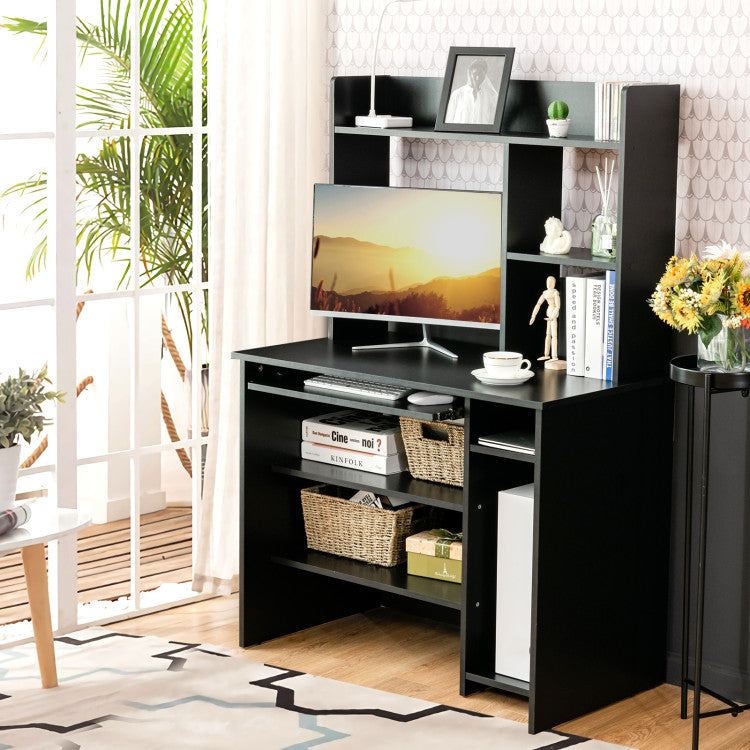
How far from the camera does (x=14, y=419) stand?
341 cm

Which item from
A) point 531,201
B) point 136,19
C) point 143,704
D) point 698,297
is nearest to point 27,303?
point 136,19

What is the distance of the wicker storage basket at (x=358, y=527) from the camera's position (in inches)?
152

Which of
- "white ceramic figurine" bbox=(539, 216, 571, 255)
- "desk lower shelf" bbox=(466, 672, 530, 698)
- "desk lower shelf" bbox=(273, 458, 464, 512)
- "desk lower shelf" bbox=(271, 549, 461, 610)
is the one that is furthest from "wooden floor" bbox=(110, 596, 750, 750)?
"white ceramic figurine" bbox=(539, 216, 571, 255)

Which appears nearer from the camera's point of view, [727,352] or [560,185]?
[727,352]

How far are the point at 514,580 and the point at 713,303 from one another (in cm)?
87

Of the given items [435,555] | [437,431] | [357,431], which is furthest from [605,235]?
[435,555]

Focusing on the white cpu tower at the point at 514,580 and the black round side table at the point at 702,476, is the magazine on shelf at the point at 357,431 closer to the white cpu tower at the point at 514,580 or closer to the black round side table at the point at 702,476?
the white cpu tower at the point at 514,580

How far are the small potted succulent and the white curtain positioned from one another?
973 mm

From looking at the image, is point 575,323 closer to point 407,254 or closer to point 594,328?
point 594,328

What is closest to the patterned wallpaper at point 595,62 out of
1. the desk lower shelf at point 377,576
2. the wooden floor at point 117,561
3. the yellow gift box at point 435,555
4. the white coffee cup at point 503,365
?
the white coffee cup at point 503,365

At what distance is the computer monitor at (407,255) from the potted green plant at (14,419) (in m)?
0.93

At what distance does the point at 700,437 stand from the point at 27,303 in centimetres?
188

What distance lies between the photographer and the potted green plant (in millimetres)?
3402

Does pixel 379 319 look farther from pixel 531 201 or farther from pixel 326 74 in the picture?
pixel 326 74
